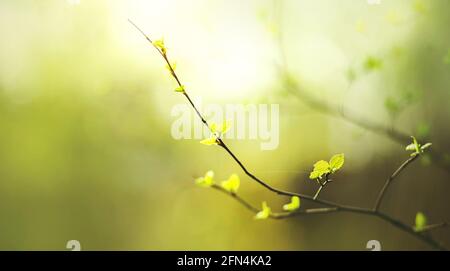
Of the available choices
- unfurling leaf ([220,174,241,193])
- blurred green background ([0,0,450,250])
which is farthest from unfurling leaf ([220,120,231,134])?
blurred green background ([0,0,450,250])

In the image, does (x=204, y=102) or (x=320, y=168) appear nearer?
(x=320, y=168)

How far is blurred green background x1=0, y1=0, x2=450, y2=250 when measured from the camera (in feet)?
3.61

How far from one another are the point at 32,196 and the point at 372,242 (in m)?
1.03

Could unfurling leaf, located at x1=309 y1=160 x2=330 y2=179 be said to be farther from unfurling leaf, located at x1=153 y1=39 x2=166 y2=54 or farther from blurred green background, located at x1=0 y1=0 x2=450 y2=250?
blurred green background, located at x1=0 y1=0 x2=450 y2=250

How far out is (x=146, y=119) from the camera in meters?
1.32

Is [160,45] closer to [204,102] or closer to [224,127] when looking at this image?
[224,127]

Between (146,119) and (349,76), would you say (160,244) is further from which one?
(349,76)

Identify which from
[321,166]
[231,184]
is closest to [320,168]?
[321,166]

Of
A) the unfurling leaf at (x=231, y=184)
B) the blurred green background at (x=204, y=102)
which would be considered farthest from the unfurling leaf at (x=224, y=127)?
the blurred green background at (x=204, y=102)

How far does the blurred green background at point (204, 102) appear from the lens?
1.10 meters

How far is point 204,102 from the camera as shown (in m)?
1.06

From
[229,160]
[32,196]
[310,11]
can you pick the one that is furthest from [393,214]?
[32,196]

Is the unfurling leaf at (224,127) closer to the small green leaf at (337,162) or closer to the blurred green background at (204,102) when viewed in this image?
the small green leaf at (337,162)
